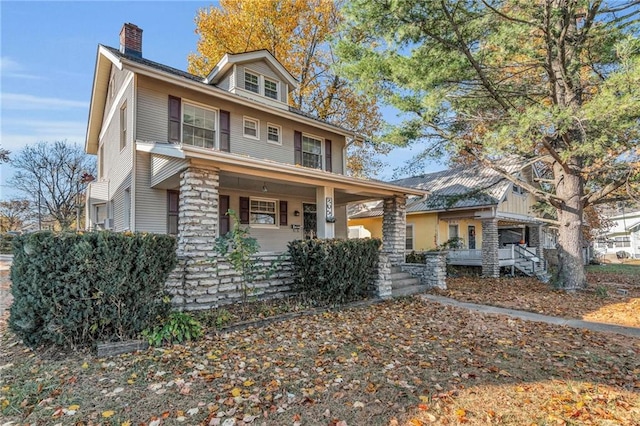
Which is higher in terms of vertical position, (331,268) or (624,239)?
(331,268)

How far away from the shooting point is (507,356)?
4.59 meters

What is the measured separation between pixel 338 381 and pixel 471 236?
1631 centimetres

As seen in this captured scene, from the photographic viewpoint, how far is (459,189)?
16719 mm

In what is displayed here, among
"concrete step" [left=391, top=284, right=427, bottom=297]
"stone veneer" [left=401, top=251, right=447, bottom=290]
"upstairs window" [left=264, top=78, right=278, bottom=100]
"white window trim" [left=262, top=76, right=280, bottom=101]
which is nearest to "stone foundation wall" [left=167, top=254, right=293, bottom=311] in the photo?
"concrete step" [left=391, top=284, right=427, bottom=297]

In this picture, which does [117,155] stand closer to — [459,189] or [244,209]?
[244,209]

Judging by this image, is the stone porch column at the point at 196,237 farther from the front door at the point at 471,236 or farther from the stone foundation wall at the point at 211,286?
the front door at the point at 471,236

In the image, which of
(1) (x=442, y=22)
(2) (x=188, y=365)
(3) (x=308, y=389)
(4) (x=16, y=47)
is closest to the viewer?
(3) (x=308, y=389)

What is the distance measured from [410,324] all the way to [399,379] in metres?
2.71

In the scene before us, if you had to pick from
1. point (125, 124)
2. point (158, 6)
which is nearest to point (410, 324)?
point (125, 124)

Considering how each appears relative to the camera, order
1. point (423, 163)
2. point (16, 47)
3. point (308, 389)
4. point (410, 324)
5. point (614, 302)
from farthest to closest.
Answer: point (423, 163), point (614, 302), point (16, 47), point (410, 324), point (308, 389)

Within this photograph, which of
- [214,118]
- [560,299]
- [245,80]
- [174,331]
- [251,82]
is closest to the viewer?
[174,331]

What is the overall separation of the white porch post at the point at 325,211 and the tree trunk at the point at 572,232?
24.4 ft

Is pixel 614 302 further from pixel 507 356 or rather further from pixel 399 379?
pixel 399 379

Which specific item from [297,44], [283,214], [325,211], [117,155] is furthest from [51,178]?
[325,211]
